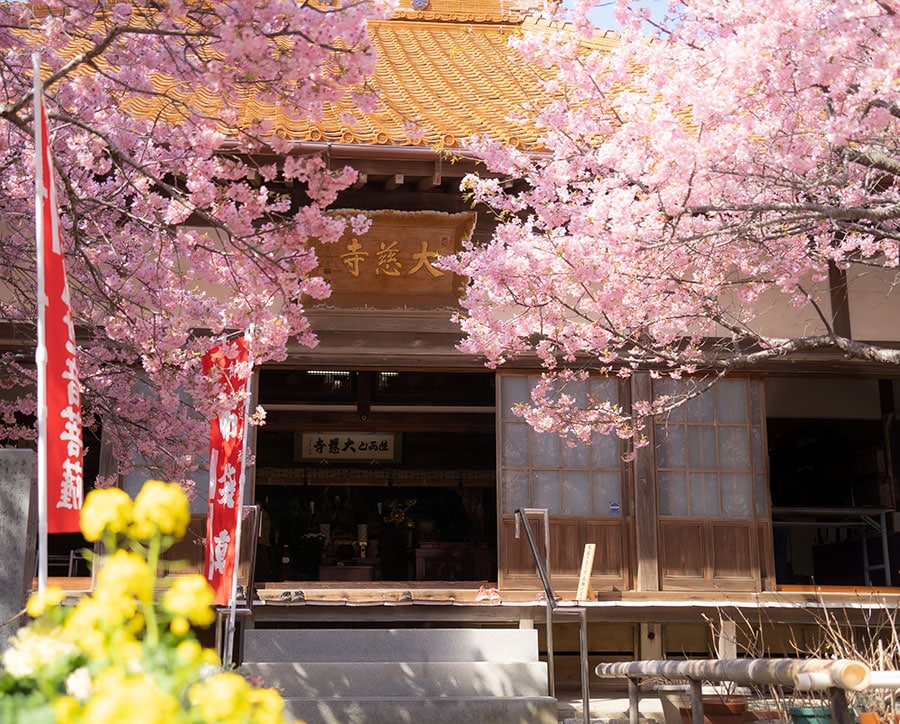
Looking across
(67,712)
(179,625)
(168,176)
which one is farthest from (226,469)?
(67,712)

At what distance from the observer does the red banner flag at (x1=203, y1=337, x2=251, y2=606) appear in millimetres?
5973

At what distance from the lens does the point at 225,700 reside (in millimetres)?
1656

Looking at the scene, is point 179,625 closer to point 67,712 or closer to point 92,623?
point 92,623

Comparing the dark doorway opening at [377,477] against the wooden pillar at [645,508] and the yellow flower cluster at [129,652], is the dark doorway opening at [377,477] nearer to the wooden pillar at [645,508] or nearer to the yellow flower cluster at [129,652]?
the wooden pillar at [645,508]

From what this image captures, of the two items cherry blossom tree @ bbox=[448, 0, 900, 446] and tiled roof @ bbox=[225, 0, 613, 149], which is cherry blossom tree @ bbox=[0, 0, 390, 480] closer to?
tiled roof @ bbox=[225, 0, 613, 149]

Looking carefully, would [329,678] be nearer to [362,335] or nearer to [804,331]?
[362,335]

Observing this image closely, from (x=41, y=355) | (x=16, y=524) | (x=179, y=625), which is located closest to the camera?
(x=179, y=625)

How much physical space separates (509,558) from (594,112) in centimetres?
382

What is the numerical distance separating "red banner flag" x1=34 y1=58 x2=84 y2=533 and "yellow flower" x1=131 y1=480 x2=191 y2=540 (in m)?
1.89

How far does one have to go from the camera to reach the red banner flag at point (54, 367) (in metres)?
3.72

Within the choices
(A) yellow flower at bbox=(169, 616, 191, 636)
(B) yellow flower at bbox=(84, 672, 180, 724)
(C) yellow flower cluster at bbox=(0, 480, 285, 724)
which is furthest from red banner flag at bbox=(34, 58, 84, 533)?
(B) yellow flower at bbox=(84, 672, 180, 724)

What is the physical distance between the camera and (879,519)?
35.0 ft

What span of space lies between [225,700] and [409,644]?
5400mm

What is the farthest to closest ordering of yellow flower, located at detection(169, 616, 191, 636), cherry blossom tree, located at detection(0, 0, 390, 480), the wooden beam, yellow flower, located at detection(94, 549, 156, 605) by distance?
1. the wooden beam
2. cherry blossom tree, located at detection(0, 0, 390, 480)
3. yellow flower, located at detection(169, 616, 191, 636)
4. yellow flower, located at detection(94, 549, 156, 605)
